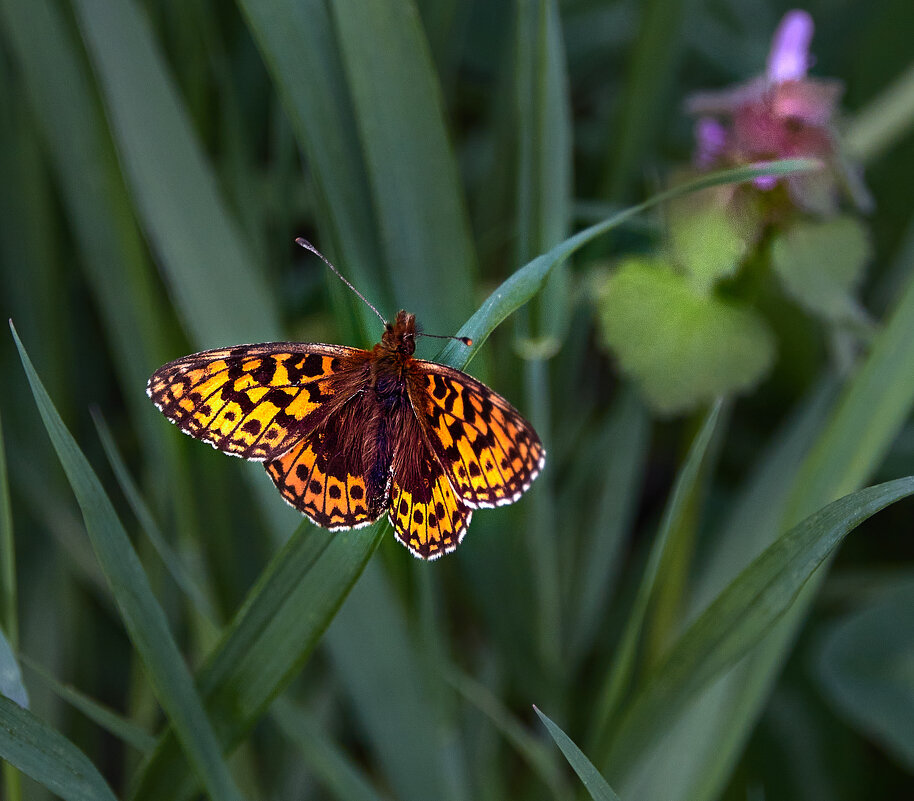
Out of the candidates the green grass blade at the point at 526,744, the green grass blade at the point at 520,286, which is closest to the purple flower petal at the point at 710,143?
the green grass blade at the point at 520,286

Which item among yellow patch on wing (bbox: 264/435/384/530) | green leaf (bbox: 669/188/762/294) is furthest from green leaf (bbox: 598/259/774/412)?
yellow patch on wing (bbox: 264/435/384/530)

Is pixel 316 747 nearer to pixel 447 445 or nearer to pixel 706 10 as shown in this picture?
pixel 447 445

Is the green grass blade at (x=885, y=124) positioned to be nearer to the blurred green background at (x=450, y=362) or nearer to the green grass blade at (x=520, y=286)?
the blurred green background at (x=450, y=362)

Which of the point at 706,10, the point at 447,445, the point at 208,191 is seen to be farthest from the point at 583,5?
the point at 447,445

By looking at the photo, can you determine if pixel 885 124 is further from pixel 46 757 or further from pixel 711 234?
pixel 46 757

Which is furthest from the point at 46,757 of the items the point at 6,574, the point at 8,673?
the point at 6,574

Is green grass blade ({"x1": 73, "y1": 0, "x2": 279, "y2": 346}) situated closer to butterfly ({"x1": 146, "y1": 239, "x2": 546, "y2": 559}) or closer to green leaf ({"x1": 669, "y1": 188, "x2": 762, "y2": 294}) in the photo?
butterfly ({"x1": 146, "y1": 239, "x2": 546, "y2": 559})
